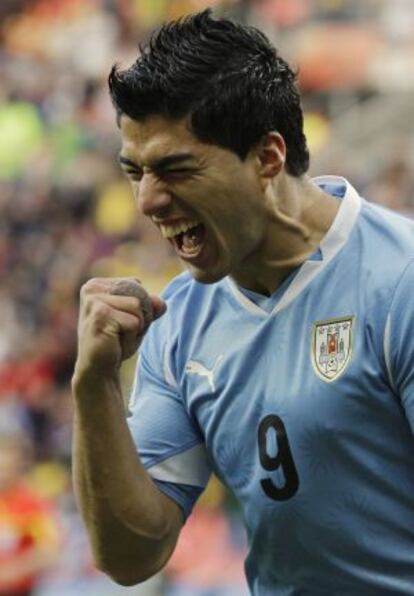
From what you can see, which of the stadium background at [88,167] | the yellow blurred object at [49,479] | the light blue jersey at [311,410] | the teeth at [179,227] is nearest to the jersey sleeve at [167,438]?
the light blue jersey at [311,410]

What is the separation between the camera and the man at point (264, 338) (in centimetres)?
337

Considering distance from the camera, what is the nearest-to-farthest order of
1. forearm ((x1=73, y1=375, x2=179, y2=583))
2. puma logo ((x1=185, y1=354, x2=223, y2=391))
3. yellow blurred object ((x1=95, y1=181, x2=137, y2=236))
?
forearm ((x1=73, y1=375, x2=179, y2=583)) < puma logo ((x1=185, y1=354, x2=223, y2=391)) < yellow blurred object ((x1=95, y1=181, x2=137, y2=236))

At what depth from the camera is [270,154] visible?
3443 mm

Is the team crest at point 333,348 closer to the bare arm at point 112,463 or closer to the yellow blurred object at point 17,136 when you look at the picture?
the bare arm at point 112,463

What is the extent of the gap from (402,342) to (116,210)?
7765 mm

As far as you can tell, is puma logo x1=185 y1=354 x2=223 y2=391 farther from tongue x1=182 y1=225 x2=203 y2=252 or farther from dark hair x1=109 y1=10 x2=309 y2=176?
dark hair x1=109 y1=10 x2=309 y2=176

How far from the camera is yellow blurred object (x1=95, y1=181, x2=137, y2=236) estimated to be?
35.0 ft

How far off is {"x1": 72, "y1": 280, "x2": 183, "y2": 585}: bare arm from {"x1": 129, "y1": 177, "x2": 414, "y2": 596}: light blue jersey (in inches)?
4.9

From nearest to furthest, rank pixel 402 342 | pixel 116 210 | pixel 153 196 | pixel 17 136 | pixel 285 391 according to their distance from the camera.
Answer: pixel 402 342 < pixel 153 196 < pixel 285 391 < pixel 116 210 < pixel 17 136

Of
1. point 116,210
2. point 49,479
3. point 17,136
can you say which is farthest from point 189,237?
point 17,136

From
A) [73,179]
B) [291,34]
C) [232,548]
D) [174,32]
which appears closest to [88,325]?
[174,32]

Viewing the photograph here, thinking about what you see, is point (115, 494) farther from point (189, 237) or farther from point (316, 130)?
point (316, 130)

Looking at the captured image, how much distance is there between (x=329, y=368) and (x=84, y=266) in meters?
7.03

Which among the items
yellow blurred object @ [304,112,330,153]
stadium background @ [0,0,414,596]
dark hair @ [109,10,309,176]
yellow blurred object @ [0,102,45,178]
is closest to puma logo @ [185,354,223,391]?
dark hair @ [109,10,309,176]
